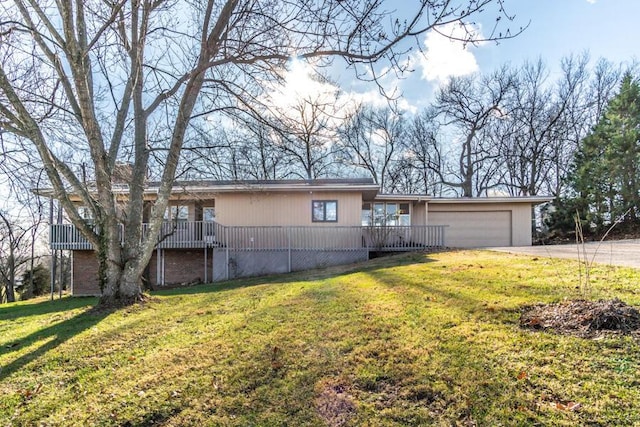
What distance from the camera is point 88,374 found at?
12.8 ft

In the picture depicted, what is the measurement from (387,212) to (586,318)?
44.0 ft

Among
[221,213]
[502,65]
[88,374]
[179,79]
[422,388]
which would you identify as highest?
[502,65]

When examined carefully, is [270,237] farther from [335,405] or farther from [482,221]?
[335,405]

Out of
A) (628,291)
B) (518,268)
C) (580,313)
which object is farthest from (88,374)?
(518,268)

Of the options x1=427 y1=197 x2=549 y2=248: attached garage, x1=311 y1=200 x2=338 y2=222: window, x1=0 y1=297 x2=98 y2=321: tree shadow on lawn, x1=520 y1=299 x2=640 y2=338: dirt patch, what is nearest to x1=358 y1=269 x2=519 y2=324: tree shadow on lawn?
x1=520 y1=299 x2=640 y2=338: dirt patch

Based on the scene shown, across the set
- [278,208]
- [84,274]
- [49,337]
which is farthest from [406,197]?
[84,274]

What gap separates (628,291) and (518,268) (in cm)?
279

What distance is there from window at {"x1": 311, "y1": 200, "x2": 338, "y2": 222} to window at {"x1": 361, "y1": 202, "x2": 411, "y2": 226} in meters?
2.68

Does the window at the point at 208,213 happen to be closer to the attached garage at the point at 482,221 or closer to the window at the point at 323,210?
the window at the point at 323,210

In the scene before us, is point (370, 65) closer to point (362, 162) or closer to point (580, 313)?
point (580, 313)

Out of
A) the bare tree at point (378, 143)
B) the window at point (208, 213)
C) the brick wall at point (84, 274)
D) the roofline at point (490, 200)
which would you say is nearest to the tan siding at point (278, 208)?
the window at point (208, 213)

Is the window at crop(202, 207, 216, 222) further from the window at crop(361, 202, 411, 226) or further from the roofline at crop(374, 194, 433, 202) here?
the roofline at crop(374, 194, 433, 202)

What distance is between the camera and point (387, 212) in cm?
1692

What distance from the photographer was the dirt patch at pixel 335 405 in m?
2.77
